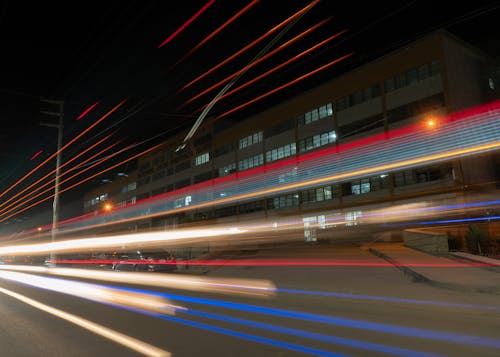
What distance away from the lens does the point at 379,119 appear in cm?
4044

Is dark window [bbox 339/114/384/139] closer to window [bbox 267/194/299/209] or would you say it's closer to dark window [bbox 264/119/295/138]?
dark window [bbox 264/119/295/138]

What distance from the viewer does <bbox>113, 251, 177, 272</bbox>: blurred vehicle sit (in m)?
21.2

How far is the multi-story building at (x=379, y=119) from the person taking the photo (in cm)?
3519

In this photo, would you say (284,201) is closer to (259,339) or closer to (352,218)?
(352,218)

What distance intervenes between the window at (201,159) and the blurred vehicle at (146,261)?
40226 millimetres

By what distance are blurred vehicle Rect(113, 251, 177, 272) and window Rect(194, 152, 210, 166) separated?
1584 inches

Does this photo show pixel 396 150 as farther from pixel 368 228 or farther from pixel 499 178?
pixel 499 178

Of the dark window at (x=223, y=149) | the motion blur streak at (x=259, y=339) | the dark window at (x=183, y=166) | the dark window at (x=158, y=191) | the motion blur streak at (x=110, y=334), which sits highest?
the dark window at (x=223, y=149)

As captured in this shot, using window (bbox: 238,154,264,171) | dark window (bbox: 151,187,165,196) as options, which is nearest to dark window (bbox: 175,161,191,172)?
dark window (bbox: 151,187,165,196)

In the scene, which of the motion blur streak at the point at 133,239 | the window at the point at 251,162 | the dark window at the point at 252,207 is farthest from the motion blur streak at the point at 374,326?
the window at the point at 251,162

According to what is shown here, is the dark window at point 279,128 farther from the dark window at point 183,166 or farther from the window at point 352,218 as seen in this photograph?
the window at point 352,218

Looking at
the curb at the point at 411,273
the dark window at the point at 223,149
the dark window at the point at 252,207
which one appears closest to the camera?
the curb at the point at 411,273

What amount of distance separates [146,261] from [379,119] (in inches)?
1108

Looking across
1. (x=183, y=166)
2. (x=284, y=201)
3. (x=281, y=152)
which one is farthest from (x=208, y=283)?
(x=183, y=166)
